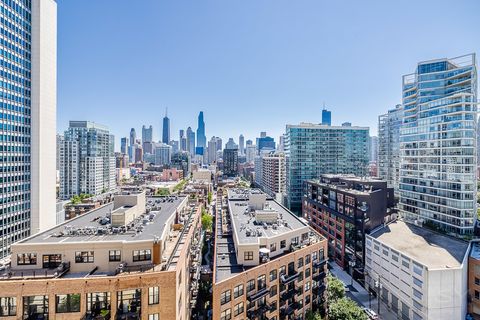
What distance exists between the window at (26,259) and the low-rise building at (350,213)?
219ft

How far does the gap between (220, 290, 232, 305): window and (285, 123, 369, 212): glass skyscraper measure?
110 metres

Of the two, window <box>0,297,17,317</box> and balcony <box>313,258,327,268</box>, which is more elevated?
window <box>0,297,17,317</box>

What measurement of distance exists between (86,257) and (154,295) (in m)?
10.4

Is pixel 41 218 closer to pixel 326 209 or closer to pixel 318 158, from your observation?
pixel 326 209

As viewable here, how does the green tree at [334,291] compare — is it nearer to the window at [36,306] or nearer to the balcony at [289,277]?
the balcony at [289,277]

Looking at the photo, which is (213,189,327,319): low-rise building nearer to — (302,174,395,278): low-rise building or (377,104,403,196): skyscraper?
(302,174,395,278): low-rise building

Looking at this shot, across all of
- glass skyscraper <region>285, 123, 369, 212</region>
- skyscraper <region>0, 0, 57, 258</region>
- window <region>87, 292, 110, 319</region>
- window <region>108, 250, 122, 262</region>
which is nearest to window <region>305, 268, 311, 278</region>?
window <region>108, 250, 122, 262</region>

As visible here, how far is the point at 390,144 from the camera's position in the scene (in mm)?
143000

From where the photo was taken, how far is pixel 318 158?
142 metres

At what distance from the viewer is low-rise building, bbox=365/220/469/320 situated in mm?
43375

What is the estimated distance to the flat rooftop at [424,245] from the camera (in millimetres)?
46609

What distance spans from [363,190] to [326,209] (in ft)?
44.4

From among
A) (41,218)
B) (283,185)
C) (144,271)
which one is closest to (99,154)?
(41,218)

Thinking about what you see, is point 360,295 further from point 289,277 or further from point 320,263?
point 289,277
